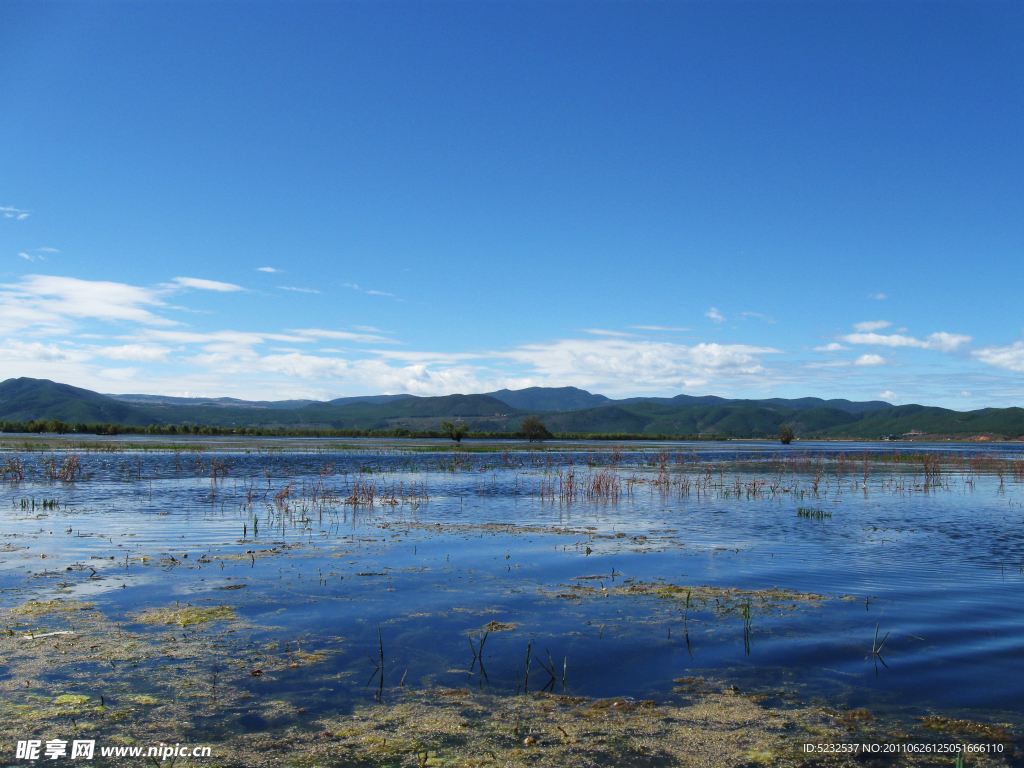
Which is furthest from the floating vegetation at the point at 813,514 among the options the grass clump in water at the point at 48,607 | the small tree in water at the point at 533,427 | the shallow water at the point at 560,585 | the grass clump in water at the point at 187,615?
the small tree in water at the point at 533,427

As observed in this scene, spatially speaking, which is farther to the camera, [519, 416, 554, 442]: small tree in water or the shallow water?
[519, 416, 554, 442]: small tree in water

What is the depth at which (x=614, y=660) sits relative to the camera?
945cm

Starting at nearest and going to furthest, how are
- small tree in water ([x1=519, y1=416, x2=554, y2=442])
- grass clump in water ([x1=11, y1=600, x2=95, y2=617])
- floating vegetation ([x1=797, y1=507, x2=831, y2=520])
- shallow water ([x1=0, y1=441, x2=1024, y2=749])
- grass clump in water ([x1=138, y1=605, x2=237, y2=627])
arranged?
1. shallow water ([x1=0, y1=441, x2=1024, y2=749])
2. grass clump in water ([x1=138, y1=605, x2=237, y2=627])
3. grass clump in water ([x1=11, y1=600, x2=95, y2=617])
4. floating vegetation ([x1=797, y1=507, x2=831, y2=520])
5. small tree in water ([x1=519, y1=416, x2=554, y2=442])

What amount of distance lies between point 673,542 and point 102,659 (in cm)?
1501

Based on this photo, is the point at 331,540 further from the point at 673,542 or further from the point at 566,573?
the point at 673,542

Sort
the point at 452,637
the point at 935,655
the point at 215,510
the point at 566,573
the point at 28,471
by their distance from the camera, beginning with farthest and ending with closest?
the point at 28,471 < the point at 215,510 < the point at 566,573 < the point at 452,637 < the point at 935,655

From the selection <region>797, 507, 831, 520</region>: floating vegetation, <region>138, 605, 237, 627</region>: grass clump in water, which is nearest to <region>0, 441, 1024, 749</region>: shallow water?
<region>138, 605, 237, 627</region>: grass clump in water

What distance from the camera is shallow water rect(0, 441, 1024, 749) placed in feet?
28.8

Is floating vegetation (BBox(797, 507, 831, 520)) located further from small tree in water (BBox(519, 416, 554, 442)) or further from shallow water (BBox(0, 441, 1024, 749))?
small tree in water (BBox(519, 416, 554, 442))

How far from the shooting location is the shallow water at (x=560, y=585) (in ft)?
28.8

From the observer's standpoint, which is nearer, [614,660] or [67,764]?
[67,764]

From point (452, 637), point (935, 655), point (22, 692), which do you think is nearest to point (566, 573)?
point (452, 637)

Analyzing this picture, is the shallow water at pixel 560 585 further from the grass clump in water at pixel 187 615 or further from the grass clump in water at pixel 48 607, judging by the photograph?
the grass clump in water at pixel 48 607

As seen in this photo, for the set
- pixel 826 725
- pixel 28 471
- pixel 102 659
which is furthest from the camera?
pixel 28 471
